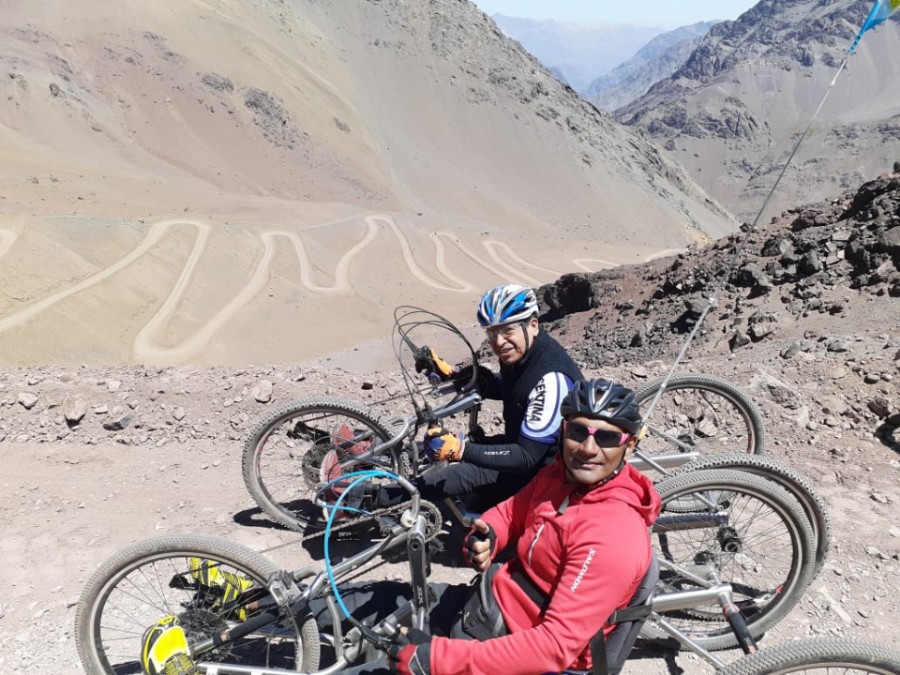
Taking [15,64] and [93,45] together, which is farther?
[93,45]

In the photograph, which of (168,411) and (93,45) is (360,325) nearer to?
(168,411)

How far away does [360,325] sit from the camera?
2917cm

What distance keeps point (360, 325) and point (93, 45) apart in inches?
1851

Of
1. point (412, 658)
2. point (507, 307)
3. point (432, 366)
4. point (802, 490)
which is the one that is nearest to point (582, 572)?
point (412, 658)

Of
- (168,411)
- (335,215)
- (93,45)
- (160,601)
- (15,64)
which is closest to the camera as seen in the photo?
(160,601)

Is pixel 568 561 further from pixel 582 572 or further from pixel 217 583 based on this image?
pixel 217 583

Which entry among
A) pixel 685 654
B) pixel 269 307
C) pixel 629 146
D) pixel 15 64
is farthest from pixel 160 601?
pixel 629 146

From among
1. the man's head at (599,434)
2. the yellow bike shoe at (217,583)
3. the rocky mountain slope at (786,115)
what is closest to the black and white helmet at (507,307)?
the man's head at (599,434)

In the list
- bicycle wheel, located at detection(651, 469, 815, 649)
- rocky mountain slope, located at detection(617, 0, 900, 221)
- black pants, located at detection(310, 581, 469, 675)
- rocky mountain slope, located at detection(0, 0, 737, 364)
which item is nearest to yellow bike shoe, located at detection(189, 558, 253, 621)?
black pants, located at detection(310, 581, 469, 675)

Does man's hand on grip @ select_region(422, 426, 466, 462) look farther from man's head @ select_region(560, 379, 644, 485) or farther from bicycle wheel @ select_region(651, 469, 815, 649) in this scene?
man's head @ select_region(560, 379, 644, 485)

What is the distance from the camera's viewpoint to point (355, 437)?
494 centimetres

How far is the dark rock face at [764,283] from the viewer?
10.7 meters

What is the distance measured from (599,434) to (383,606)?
1.85 metres

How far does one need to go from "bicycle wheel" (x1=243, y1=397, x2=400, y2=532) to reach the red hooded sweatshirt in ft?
7.05
